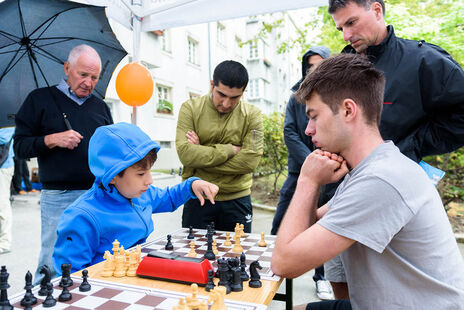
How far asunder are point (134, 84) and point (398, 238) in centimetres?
348

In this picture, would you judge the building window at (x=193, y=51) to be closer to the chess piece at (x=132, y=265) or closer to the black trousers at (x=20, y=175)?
the black trousers at (x=20, y=175)

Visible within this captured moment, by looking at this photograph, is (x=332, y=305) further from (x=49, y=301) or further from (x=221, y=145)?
(x=221, y=145)

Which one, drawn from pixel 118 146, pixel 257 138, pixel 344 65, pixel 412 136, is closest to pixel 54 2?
pixel 118 146

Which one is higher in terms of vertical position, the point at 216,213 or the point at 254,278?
the point at 254,278

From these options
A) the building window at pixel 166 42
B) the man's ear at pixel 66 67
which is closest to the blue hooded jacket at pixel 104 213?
the man's ear at pixel 66 67

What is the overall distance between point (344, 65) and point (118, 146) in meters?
Result: 1.30

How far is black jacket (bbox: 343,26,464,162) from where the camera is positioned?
2.20 meters

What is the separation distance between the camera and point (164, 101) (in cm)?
1480

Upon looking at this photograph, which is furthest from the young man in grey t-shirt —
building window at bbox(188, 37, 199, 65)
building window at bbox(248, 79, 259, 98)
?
building window at bbox(248, 79, 259, 98)

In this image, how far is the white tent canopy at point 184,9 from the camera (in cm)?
351

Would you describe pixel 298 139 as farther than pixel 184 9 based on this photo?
No

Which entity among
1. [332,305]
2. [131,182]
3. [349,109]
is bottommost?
[332,305]

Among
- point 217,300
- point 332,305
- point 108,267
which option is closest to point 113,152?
point 108,267

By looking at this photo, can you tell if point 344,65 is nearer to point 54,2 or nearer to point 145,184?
point 145,184
